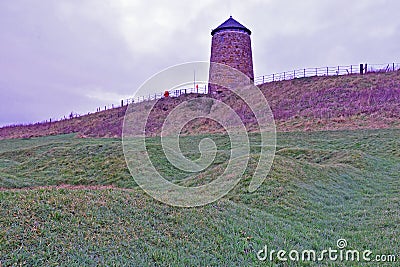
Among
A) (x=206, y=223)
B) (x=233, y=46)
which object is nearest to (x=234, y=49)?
(x=233, y=46)

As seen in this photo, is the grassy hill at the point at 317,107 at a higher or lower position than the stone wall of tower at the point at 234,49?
lower

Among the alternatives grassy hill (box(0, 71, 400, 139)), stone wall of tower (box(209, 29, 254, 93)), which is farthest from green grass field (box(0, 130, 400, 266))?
stone wall of tower (box(209, 29, 254, 93))

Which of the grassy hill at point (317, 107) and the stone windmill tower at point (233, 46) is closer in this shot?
the grassy hill at point (317, 107)

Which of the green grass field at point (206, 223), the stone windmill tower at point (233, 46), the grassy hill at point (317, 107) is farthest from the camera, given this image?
the stone windmill tower at point (233, 46)

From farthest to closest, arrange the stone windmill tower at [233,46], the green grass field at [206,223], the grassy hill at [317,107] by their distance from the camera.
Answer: the stone windmill tower at [233,46] → the grassy hill at [317,107] → the green grass field at [206,223]

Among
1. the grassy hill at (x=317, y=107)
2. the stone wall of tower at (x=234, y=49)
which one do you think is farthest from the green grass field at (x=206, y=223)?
the stone wall of tower at (x=234, y=49)

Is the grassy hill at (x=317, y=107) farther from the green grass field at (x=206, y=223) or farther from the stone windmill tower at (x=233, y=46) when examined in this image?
the green grass field at (x=206, y=223)

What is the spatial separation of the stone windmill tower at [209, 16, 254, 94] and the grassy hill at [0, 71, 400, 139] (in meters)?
4.07

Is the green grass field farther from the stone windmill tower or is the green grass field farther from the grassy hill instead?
the stone windmill tower

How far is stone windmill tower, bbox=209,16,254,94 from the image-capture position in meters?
43.6

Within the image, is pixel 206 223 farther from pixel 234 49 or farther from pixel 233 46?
pixel 233 46

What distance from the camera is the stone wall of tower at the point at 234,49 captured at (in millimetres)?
43562

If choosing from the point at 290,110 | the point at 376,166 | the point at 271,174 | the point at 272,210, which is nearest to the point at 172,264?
the point at 272,210

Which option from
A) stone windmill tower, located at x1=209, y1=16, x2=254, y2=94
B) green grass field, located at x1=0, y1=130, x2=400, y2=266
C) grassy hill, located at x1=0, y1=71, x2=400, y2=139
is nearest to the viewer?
green grass field, located at x1=0, y1=130, x2=400, y2=266
